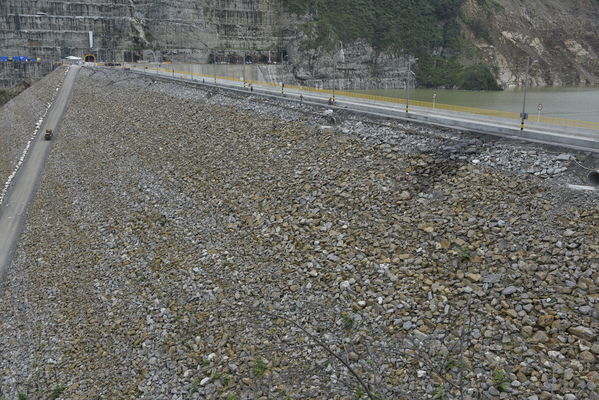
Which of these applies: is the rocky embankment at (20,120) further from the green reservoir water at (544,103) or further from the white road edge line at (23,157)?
the green reservoir water at (544,103)

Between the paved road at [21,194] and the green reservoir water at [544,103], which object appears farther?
the green reservoir water at [544,103]

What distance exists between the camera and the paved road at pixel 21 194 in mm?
27455

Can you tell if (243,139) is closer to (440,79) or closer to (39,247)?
(39,247)

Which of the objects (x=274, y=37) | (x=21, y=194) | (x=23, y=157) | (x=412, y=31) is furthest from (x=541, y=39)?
(x=21, y=194)

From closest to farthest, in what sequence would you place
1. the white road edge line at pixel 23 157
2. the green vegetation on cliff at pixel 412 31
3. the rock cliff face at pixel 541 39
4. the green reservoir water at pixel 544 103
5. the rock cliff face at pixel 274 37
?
the white road edge line at pixel 23 157 < the green reservoir water at pixel 544 103 < the rock cliff face at pixel 274 37 < the green vegetation on cliff at pixel 412 31 < the rock cliff face at pixel 541 39

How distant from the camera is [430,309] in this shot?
12375 mm

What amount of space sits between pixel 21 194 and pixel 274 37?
99.0 m

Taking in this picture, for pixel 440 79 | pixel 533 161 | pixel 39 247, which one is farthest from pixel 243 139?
pixel 440 79

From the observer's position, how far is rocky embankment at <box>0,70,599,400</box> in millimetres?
11141

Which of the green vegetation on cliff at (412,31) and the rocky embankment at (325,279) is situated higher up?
the green vegetation on cliff at (412,31)

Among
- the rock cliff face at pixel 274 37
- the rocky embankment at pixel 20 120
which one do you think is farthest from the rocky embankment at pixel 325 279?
the rock cliff face at pixel 274 37

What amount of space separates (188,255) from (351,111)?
42.0 ft

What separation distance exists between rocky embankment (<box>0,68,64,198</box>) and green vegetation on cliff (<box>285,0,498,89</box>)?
7923 centimetres

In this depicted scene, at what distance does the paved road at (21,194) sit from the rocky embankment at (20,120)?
3.66 ft
